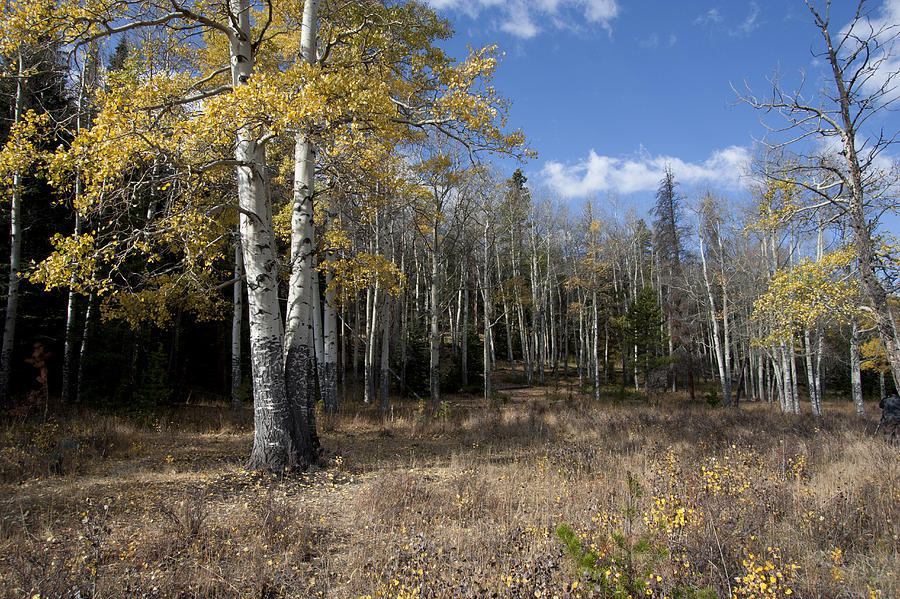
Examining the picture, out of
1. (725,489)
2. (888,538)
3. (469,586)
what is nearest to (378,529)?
(469,586)

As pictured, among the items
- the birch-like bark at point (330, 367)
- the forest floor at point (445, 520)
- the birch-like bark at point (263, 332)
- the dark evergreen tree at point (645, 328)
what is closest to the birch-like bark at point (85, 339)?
the forest floor at point (445, 520)

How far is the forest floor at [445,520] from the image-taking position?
2926 mm

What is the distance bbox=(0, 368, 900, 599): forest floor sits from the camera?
2926mm

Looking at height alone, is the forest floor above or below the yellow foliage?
below

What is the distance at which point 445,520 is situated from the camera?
4.33 metres

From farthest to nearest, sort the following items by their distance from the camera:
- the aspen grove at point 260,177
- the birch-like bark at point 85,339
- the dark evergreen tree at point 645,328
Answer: the dark evergreen tree at point 645,328
the birch-like bark at point 85,339
the aspen grove at point 260,177

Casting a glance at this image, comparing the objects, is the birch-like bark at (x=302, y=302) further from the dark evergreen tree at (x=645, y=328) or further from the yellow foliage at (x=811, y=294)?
the dark evergreen tree at (x=645, y=328)

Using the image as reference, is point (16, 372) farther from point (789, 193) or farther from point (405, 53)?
point (789, 193)

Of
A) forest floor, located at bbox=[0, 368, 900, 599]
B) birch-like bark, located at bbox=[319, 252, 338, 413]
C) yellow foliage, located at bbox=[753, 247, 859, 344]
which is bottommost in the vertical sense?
forest floor, located at bbox=[0, 368, 900, 599]

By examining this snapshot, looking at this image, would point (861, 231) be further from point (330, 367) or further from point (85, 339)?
point (85, 339)

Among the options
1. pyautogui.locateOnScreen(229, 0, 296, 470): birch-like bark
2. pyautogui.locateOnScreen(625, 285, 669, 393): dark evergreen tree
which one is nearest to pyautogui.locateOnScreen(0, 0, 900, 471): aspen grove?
pyautogui.locateOnScreen(229, 0, 296, 470): birch-like bark

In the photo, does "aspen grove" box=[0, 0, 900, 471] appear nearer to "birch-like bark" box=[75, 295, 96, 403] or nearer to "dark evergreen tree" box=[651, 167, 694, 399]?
"birch-like bark" box=[75, 295, 96, 403]

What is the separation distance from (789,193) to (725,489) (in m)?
6.62

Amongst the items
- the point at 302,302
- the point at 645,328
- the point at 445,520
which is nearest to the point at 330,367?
the point at 302,302
